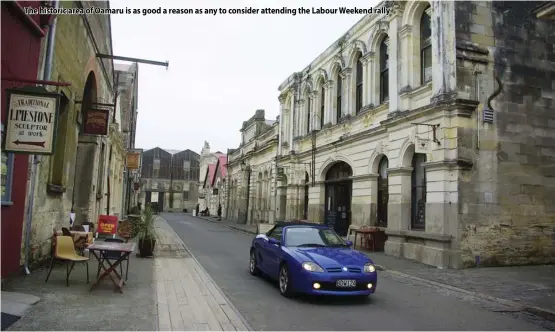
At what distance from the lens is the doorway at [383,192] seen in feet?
57.4

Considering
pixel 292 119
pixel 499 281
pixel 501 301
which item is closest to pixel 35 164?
pixel 501 301

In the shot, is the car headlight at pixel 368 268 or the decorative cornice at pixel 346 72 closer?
the car headlight at pixel 368 268

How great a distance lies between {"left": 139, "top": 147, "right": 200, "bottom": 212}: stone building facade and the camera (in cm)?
8256

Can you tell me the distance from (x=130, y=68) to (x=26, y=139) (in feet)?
100

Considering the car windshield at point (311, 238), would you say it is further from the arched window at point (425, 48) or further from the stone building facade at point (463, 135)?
the arched window at point (425, 48)

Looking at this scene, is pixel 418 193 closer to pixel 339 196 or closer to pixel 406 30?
pixel 406 30

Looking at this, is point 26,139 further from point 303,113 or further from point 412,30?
point 303,113

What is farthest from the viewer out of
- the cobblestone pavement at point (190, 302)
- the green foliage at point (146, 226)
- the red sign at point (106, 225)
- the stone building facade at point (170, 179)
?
the stone building facade at point (170, 179)

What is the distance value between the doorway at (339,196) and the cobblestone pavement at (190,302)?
10.8 metres

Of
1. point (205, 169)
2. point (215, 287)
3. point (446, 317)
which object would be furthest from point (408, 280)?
point (205, 169)

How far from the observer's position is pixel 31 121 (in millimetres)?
6668

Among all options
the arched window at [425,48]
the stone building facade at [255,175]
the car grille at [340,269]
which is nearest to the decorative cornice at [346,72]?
the arched window at [425,48]

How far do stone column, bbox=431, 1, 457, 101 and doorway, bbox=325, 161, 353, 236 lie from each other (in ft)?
24.5

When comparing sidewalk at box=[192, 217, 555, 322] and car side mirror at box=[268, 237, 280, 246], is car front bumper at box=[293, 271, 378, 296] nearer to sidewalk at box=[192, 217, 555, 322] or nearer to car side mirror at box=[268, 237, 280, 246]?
car side mirror at box=[268, 237, 280, 246]
